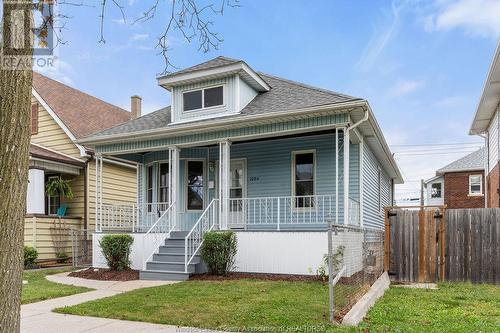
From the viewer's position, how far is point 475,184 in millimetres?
29000

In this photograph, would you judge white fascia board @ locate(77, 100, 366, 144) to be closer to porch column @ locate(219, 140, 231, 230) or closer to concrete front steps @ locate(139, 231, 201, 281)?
porch column @ locate(219, 140, 231, 230)

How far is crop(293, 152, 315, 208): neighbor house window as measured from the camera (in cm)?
1220

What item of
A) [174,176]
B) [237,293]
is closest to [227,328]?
[237,293]

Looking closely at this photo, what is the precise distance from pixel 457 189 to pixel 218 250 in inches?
979

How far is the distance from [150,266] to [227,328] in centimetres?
566

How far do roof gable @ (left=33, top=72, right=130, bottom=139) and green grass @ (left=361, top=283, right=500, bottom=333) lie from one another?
13120 millimetres

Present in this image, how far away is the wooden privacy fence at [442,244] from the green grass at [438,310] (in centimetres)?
85

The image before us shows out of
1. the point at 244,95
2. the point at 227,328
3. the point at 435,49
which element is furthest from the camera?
the point at 435,49

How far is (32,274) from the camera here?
11742mm

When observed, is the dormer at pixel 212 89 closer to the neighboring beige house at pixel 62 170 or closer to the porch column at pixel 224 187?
the porch column at pixel 224 187

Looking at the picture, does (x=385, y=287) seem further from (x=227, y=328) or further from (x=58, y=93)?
(x=58, y=93)

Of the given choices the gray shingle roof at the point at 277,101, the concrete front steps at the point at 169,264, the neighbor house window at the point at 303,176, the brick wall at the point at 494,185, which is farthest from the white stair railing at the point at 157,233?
the brick wall at the point at 494,185

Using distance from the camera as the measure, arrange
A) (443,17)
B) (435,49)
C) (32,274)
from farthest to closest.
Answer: (435,49) < (443,17) < (32,274)

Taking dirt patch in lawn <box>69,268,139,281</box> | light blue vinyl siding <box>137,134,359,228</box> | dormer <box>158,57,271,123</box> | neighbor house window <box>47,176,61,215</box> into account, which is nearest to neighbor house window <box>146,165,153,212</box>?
light blue vinyl siding <box>137,134,359,228</box>
